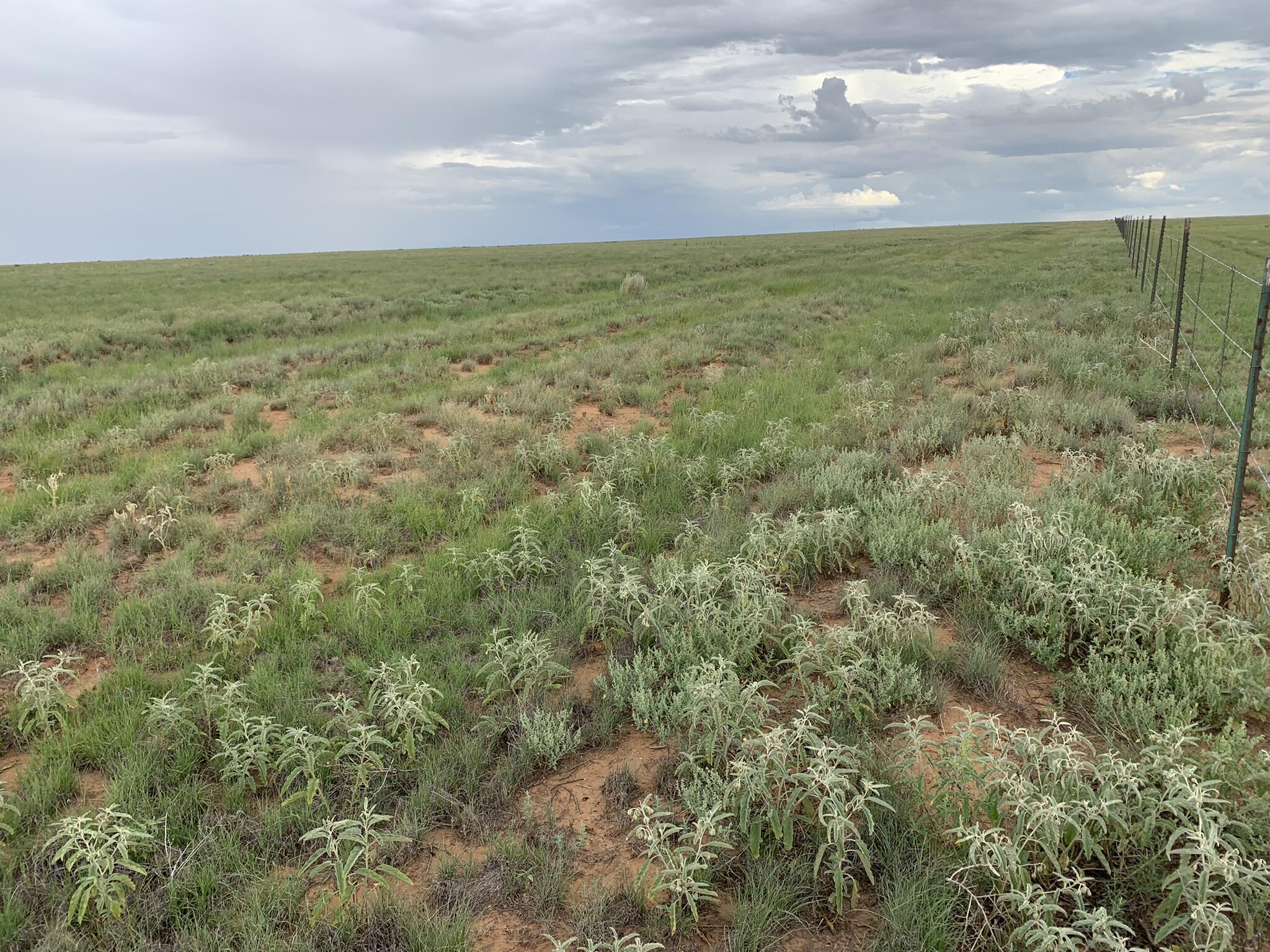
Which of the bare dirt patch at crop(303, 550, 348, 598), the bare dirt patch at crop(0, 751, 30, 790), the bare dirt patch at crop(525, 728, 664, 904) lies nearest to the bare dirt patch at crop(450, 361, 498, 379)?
the bare dirt patch at crop(303, 550, 348, 598)

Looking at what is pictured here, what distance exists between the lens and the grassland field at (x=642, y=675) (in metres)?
2.92

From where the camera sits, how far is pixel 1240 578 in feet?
15.6

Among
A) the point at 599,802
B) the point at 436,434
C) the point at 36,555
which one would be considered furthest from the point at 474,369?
the point at 599,802

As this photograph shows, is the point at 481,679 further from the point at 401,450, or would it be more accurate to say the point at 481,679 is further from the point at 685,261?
the point at 685,261

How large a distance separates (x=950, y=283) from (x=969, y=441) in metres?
16.9

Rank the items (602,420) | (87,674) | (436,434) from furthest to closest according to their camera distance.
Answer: (602,420) < (436,434) < (87,674)

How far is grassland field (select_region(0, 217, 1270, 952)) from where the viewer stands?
2.92m

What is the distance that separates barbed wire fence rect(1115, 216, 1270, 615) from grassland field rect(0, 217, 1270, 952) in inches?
5.9

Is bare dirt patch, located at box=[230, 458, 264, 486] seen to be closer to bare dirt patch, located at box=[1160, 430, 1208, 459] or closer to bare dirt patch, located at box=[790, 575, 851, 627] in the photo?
bare dirt patch, located at box=[790, 575, 851, 627]

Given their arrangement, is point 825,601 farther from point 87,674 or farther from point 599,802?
point 87,674

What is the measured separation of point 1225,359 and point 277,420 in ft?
46.8

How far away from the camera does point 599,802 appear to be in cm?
362

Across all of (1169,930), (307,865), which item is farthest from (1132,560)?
(307,865)

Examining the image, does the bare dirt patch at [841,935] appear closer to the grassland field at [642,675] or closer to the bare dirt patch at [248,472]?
the grassland field at [642,675]
